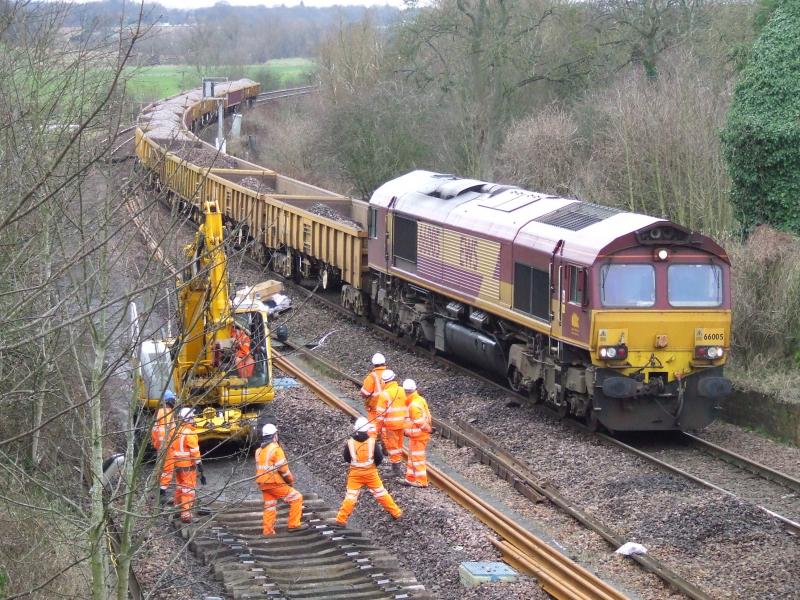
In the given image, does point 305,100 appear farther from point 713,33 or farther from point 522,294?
point 522,294

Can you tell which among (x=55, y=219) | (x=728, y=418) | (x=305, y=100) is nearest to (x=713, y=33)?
(x=728, y=418)

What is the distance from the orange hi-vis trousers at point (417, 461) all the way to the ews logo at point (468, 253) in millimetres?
4951

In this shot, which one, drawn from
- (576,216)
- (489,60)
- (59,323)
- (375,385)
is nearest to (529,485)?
(375,385)

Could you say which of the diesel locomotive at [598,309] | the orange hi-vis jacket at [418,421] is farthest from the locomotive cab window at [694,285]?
the orange hi-vis jacket at [418,421]

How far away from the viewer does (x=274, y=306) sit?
19016mm

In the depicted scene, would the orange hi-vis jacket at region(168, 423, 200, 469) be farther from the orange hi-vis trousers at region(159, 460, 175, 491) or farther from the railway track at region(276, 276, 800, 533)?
the railway track at region(276, 276, 800, 533)

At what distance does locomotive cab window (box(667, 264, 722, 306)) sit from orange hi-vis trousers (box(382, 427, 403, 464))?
4.12m

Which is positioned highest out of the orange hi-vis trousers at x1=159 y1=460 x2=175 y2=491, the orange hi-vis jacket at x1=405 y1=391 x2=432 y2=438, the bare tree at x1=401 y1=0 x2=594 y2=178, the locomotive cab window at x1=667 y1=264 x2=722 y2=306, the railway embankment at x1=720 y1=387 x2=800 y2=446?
the bare tree at x1=401 y1=0 x2=594 y2=178

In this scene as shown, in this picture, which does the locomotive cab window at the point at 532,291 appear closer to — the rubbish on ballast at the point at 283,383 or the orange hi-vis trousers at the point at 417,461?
the orange hi-vis trousers at the point at 417,461

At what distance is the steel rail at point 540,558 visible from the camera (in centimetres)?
970

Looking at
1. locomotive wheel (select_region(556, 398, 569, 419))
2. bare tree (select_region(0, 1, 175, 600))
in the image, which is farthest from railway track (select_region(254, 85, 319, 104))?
bare tree (select_region(0, 1, 175, 600))

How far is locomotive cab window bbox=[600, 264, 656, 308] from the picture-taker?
46.8ft

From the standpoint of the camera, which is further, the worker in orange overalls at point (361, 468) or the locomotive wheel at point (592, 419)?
the locomotive wheel at point (592, 419)

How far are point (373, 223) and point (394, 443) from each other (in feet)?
27.8
